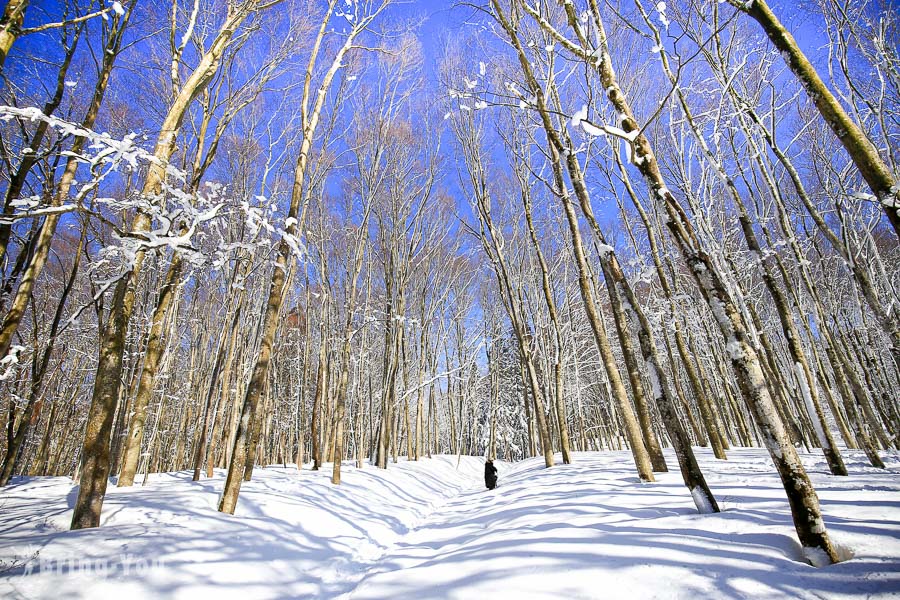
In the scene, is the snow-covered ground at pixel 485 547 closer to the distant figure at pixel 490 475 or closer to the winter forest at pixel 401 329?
the winter forest at pixel 401 329

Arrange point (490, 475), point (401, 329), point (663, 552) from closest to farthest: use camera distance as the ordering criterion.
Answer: point (663, 552), point (490, 475), point (401, 329)

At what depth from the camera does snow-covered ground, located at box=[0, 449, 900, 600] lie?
2344 mm

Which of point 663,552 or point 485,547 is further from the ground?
point 663,552

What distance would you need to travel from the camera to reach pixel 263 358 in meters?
6.13

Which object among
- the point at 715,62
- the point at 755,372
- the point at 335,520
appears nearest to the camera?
the point at 755,372

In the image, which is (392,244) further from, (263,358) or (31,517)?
Result: (31,517)

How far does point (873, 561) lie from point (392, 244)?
1296cm

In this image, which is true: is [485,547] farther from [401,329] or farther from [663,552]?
[401,329]

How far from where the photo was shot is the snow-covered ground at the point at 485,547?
2344 millimetres

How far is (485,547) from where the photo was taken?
3.64 m

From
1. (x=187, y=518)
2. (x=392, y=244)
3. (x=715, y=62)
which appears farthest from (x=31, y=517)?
(x=715, y=62)

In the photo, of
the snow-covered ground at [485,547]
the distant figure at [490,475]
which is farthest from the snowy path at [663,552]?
the distant figure at [490,475]

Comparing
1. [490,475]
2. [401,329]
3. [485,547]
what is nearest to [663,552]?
[485,547]

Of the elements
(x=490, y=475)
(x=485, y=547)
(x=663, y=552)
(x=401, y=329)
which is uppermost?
(x=401, y=329)
